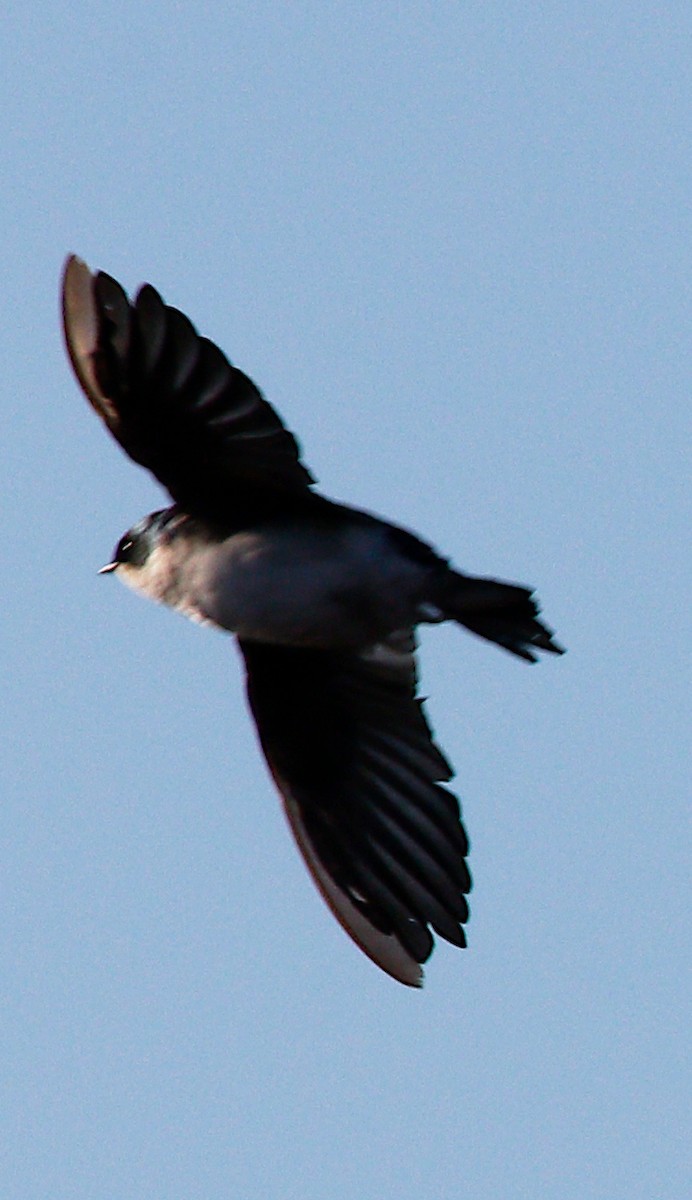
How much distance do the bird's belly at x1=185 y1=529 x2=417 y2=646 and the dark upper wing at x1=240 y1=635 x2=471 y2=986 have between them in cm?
67

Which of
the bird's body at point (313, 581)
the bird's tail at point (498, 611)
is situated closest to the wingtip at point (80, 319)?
the bird's body at point (313, 581)

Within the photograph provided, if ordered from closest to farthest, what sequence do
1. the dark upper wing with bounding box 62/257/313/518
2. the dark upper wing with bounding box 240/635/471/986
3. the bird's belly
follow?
the dark upper wing with bounding box 62/257/313/518
the bird's belly
the dark upper wing with bounding box 240/635/471/986

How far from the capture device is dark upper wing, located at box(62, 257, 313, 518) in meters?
6.41

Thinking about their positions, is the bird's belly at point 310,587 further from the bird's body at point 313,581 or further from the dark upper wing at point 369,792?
the dark upper wing at point 369,792

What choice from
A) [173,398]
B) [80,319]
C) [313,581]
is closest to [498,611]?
[313,581]

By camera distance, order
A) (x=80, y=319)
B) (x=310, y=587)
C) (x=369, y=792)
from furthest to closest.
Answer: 1. (x=369, y=792)
2. (x=310, y=587)
3. (x=80, y=319)

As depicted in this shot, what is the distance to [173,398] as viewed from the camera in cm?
654

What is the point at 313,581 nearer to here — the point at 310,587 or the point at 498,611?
the point at 310,587

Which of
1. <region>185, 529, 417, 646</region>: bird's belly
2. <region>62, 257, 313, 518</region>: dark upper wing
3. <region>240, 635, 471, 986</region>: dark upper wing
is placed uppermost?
<region>62, 257, 313, 518</region>: dark upper wing

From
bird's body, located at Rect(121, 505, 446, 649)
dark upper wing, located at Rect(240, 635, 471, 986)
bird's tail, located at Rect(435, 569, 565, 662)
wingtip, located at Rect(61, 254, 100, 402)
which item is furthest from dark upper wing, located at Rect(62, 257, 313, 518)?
dark upper wing, located at Rect(240, 635, 471, 986)

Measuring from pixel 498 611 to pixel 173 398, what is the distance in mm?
998

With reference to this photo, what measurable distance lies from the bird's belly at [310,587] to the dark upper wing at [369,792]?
0.67 meters

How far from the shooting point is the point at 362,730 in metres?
7.47

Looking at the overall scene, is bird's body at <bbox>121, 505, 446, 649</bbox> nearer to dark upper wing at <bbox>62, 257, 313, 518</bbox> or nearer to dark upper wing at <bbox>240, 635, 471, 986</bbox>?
dark upper wing at <bbox>62, 257, 313, 518</bbox>
